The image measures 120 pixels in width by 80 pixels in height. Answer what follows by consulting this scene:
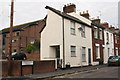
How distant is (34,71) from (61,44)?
15.9ft

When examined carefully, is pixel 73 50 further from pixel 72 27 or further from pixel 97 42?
pixel 97 42

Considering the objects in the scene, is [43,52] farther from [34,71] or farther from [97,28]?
[97,28]

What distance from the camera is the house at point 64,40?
18047 millimetres

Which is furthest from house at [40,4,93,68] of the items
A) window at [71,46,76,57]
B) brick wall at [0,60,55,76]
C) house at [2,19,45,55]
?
house at [2,19,45,55]

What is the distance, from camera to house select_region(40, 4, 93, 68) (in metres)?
18.0

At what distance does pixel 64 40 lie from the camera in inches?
709

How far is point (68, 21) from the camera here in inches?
751

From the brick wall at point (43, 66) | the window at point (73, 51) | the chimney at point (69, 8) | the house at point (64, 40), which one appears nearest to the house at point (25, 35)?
the chimney at point (69, 8)

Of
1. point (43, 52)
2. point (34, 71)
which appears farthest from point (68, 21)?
point (34, 71)

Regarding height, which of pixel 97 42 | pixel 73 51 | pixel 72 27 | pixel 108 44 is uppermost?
pixel 72 27

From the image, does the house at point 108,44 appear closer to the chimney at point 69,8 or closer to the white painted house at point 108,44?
the white painted house at point 108,44

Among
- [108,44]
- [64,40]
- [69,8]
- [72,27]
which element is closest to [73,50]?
[64,40]

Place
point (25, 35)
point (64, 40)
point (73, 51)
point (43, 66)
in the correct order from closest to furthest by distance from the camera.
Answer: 1. point (43, 66)
2. point (64, 40)
3. point (73, 51)
4. point (25, 35)

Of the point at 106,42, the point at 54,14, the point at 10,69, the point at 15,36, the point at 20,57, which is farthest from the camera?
the point at 15,36
